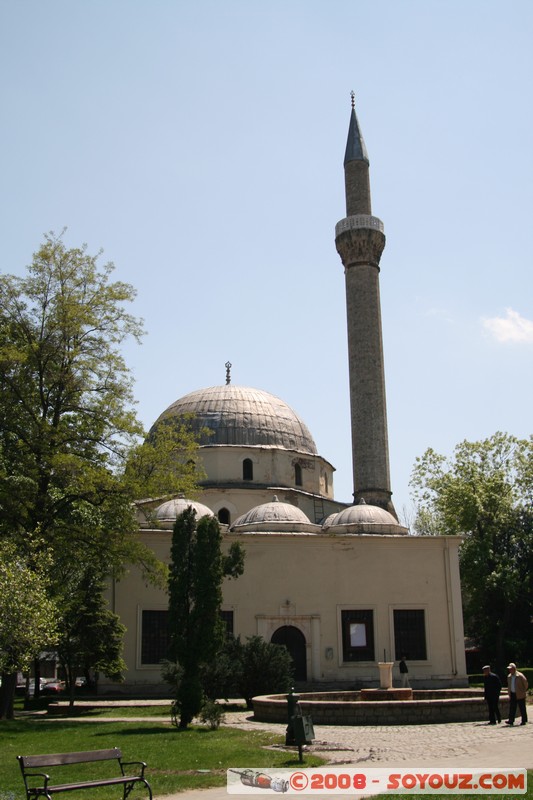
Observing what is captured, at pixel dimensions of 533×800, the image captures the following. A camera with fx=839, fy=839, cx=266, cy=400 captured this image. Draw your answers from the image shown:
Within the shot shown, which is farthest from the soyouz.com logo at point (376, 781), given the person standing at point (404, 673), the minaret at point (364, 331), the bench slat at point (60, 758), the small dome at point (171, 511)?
the minaret at point (364, 331)

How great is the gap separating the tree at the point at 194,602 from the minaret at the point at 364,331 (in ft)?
55.4

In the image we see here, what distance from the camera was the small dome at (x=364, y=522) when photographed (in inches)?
1152

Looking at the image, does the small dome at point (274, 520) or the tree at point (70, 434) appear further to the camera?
the small dome at point (274, 520)

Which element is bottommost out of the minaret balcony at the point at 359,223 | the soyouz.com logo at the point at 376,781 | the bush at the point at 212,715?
the bush at the point at 212,715

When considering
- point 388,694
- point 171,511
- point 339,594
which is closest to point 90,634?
point 171,511

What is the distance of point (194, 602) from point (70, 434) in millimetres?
5808

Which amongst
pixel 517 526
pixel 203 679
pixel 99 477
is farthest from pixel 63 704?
pixel 517 526

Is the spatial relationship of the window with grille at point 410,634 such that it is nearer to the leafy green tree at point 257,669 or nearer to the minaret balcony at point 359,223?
the leafy green tree at point 257,669

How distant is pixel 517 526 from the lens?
112 feet

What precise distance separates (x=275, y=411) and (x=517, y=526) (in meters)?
11.2

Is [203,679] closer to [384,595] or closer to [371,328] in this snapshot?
[384,595]

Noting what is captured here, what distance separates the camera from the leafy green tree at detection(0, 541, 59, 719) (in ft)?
53.0

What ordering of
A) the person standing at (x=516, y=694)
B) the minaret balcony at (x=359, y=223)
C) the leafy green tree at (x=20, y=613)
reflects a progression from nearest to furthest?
the person standing at (x=516, y=694), the leafy green tree at (x=20, y=613), the minaret balcony at (x=359, y=223)

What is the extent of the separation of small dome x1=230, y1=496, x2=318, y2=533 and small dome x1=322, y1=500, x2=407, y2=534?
981 mm
